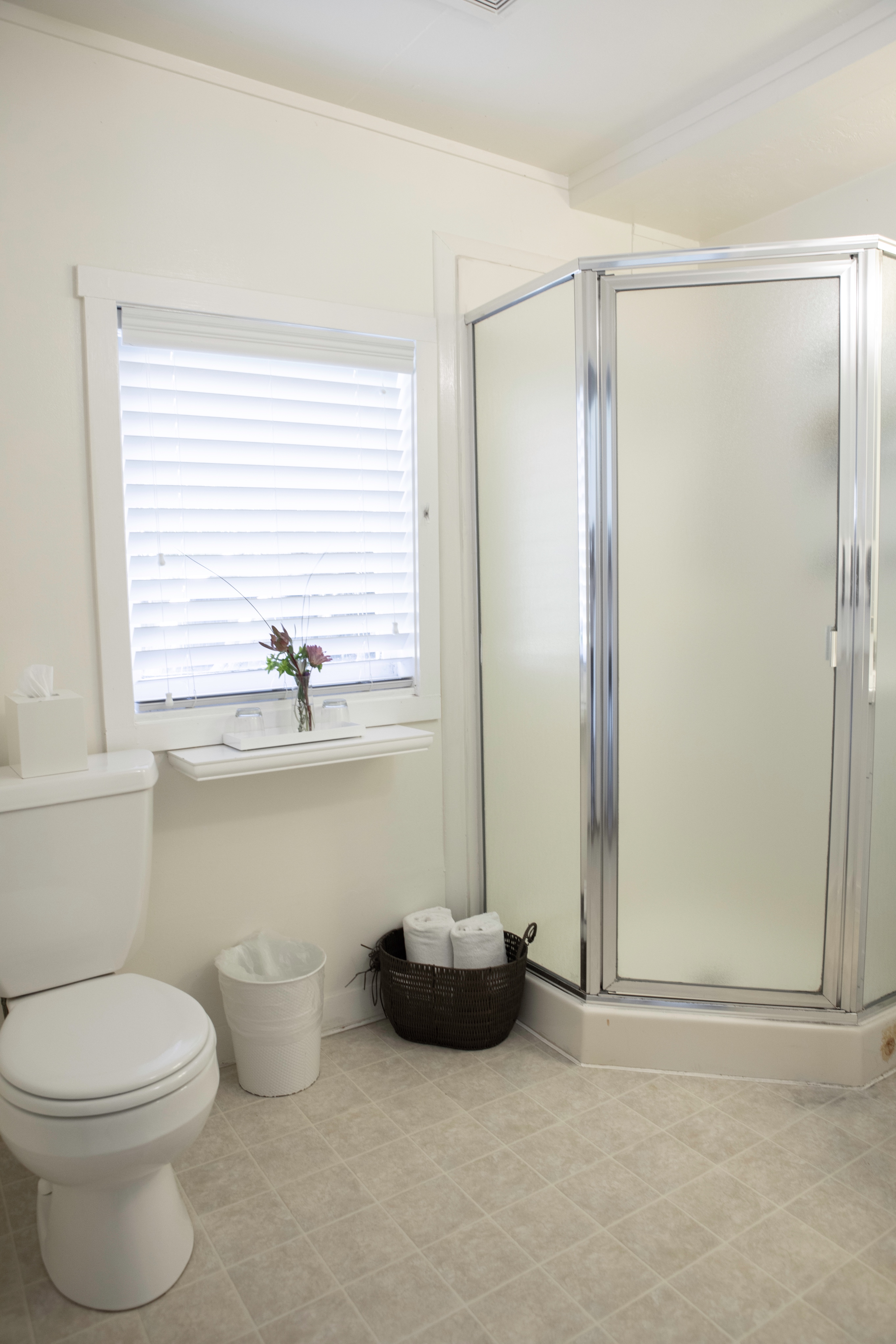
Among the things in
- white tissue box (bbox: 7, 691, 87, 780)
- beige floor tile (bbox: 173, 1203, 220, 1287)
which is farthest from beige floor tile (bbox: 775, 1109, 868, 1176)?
white tissue box (bbox: 7, 691, 87, 780)

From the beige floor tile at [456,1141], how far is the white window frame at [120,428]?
100cm

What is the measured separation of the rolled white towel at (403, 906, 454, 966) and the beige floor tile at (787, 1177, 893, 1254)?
0.98 m

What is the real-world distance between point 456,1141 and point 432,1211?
22cm

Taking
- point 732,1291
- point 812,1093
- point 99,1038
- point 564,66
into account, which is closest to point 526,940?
point 812,1093

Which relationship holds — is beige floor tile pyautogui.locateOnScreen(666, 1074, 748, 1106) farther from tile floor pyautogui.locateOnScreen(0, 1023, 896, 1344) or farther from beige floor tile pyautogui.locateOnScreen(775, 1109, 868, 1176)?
beige floor tile pyautogui.locateOnScreen(775, 1109, 868, 1176)

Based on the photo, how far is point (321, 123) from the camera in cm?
220

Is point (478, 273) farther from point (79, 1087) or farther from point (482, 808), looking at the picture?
point (79, 1087)

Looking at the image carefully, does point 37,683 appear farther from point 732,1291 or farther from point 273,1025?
point 732,1291

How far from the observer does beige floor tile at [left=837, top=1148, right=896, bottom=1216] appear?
5.55 feet

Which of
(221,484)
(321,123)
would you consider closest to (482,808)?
(221,484)

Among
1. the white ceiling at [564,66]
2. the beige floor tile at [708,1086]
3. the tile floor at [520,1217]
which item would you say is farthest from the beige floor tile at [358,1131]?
the white ceiling at [564,66]

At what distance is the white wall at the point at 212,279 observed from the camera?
187 cm

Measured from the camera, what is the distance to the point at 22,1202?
173cm

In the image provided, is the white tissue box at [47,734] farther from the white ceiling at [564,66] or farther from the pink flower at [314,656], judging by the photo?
the white ceiling at [564,66]
